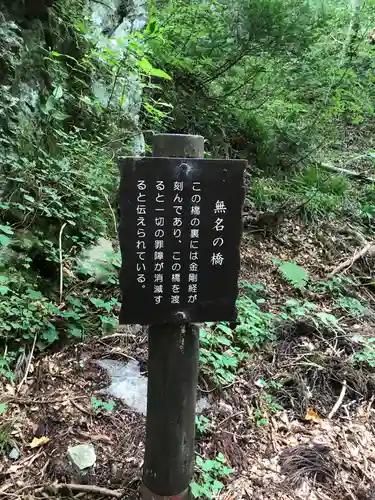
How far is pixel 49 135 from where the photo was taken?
4.38 meters

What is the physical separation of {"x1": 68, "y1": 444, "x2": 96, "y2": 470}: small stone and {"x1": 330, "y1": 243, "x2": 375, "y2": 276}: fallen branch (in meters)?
4.02

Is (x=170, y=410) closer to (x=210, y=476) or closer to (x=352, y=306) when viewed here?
(x=210, y=476)

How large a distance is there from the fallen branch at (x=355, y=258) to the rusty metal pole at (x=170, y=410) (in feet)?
12.7

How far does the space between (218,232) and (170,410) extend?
1.00 m

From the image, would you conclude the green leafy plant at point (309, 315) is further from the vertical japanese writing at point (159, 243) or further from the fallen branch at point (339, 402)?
the vertical japanese writing at point (159, 243)

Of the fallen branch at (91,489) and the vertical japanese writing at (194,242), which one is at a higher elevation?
the vertical japanese writing at (194,242)

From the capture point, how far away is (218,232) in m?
2.11

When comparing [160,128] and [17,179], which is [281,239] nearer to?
[160,128]

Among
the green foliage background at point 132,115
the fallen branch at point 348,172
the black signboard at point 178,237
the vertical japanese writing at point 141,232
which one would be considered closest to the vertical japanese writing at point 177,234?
the black signboard at point 178,237

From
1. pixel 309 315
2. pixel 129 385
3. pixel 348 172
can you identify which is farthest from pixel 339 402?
pixel 348 172

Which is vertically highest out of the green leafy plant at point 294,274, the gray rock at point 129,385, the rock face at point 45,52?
the rock face at point 45,52

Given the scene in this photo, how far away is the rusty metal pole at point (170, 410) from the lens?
87.5 inches

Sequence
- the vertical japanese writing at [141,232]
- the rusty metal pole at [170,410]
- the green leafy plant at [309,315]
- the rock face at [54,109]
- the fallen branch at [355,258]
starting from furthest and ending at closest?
the fallen branch at [355,258]
the green leafy plant at [309,315]
the rock face at [54,109]
the rusty metal pole at [170,410]
the vertical japanese writing at [141,232]

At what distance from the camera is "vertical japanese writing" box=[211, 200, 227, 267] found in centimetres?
208
